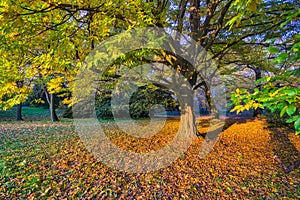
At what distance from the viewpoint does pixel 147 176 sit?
3285 mm

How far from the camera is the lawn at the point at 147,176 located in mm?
2756

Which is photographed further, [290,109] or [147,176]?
[147,176]

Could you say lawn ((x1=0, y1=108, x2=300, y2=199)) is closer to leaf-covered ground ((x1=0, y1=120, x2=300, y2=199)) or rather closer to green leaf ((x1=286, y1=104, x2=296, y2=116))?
leaf-covered ground ((x1=0, y1=120, x2=300, y2=199))

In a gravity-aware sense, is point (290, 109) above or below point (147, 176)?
above

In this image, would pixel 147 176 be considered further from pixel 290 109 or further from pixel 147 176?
pixel 290 109

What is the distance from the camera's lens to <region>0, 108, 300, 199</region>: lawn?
2756mm

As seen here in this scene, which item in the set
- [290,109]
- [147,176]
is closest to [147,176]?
[147,176]

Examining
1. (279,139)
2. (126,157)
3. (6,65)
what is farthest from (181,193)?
(279,139)

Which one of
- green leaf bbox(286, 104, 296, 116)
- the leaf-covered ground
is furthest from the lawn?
green leaf bbox(286, 104, 296, 116)

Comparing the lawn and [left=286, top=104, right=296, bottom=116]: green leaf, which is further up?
[left=286, top=104, right=296, bottom=116]: green leaf

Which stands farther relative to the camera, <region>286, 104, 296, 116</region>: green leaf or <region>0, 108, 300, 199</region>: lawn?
<region>0, 108, 300, 199</region>: lawn

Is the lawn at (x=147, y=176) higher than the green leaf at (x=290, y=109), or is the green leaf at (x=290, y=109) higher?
the green leaf at (x=290, y=109)

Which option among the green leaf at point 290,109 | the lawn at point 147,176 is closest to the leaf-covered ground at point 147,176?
the lawn at point 147,176

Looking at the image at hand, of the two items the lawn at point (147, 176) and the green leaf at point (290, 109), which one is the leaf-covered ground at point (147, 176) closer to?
the lawn at point (147, 176)
